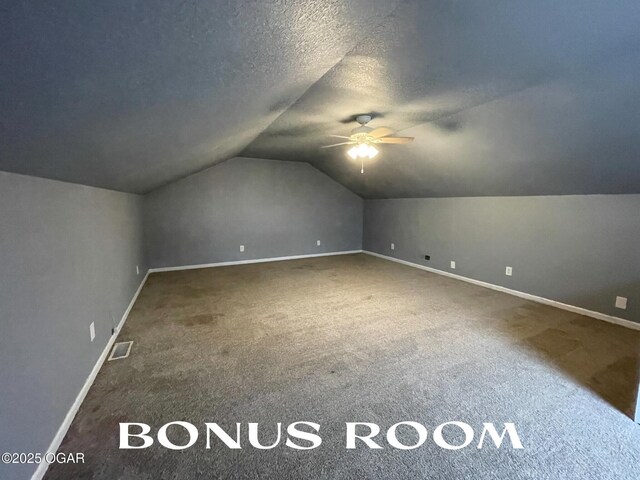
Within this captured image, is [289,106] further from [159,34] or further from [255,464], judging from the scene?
[255,464]

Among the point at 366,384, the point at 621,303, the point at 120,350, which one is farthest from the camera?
the point at 621,303

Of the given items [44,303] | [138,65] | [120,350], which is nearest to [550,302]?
[138,65]

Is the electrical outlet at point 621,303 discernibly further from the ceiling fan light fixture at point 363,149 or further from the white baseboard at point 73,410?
the white baseboard at point 73,410

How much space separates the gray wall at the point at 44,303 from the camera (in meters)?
1.25

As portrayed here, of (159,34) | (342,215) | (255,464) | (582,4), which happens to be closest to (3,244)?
(159,34)

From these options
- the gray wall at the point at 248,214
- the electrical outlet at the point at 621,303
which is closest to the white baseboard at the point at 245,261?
the gray wall at the point at 248,214

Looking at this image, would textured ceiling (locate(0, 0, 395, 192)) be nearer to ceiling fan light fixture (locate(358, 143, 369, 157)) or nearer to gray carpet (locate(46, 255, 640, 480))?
ceiling fan light fixture (locate(358, 143, 369, 157))

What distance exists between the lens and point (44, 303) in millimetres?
1550

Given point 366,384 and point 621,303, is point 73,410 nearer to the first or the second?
point 366,384

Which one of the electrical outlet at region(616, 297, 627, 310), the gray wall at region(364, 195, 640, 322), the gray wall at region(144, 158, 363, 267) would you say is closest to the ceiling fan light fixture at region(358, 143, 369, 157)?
the gray wall at region(364, 195, 640, 322)

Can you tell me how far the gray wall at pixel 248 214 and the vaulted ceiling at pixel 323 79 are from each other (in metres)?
2.66

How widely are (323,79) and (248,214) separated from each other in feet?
13.8

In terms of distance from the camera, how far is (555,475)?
145 cm

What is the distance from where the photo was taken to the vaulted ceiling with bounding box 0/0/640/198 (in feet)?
2.53
